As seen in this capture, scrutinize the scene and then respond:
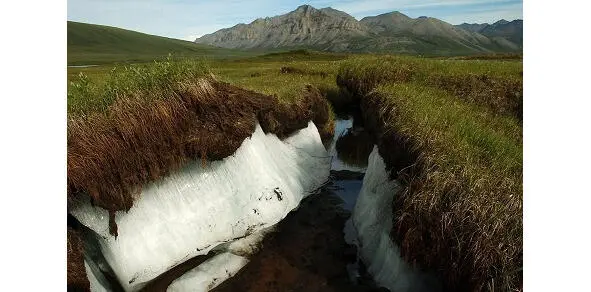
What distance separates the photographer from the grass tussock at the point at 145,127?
10289mm

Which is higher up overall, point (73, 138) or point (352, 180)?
point (73, 138)

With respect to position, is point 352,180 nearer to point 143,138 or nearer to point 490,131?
point 490,131

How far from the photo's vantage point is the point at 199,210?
13070mm

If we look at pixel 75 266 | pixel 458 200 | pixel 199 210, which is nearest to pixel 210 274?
pixel 199 210

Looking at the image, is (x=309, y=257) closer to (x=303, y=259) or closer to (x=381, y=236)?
(x=303, y=259)

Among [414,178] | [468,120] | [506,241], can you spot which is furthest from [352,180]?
[506,241]

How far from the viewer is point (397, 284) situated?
10.6 m

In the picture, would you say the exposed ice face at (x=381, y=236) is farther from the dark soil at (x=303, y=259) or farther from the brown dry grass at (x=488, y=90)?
the brown dry grass at (x=488, y=90)

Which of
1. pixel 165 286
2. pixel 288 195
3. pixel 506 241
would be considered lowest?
pixel 165 286

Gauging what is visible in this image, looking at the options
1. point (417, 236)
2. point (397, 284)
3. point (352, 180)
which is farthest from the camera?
point (352, 180)

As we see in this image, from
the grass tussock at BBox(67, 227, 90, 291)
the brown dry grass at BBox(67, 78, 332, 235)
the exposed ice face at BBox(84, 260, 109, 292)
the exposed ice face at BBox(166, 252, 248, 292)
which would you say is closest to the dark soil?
the exposed ice face at BBox(166, 252, 248, 292)

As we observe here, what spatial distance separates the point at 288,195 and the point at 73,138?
904 cm

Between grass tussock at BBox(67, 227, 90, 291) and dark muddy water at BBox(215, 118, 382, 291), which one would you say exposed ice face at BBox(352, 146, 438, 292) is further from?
grass tussock at BBox(67, 227, 90, 291)

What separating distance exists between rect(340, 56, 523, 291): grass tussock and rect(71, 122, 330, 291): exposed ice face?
4788mm
